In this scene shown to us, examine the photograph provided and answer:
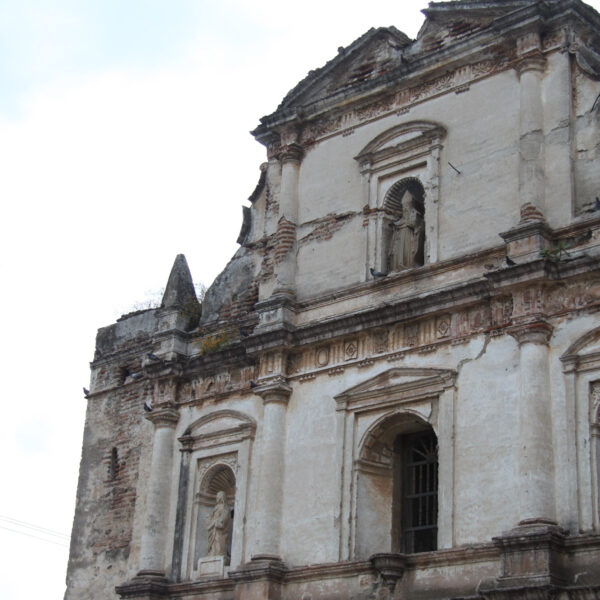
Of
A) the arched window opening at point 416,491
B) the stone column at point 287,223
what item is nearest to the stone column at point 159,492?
the stone column at point 287,223

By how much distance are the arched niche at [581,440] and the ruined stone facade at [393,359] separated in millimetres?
23

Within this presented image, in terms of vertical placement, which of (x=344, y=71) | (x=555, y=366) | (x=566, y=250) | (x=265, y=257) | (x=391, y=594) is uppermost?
(x=344, y=71)

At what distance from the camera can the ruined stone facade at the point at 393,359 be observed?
12.7m

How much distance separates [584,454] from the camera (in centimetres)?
1216

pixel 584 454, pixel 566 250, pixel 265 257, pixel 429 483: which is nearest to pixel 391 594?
pixel 429 483

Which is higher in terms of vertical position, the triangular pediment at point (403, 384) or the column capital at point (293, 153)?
the column capital at point (293, 153)

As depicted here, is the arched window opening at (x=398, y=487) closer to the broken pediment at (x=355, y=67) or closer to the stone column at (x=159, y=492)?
the stone column at (x=159, y=492)

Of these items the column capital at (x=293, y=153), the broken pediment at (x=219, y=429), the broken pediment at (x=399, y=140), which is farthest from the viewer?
the column capital at (x=293, y=153)

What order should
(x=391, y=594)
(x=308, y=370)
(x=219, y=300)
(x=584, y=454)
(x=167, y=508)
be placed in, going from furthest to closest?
(x=219, y=300) < (x=167, y=508) < (x=308, y=370) < (x=391, y=594) < (x=584, y=454)

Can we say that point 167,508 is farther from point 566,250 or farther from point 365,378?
point 566,250

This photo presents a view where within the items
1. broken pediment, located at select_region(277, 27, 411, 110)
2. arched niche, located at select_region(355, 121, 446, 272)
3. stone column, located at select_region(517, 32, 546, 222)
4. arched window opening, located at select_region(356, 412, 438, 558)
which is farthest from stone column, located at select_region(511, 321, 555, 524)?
broken pediment, located at select_region(277, 27, 411, 110)

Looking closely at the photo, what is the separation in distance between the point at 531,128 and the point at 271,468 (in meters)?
5.35

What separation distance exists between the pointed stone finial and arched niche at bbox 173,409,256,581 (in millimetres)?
2129

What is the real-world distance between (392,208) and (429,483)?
3748mm
